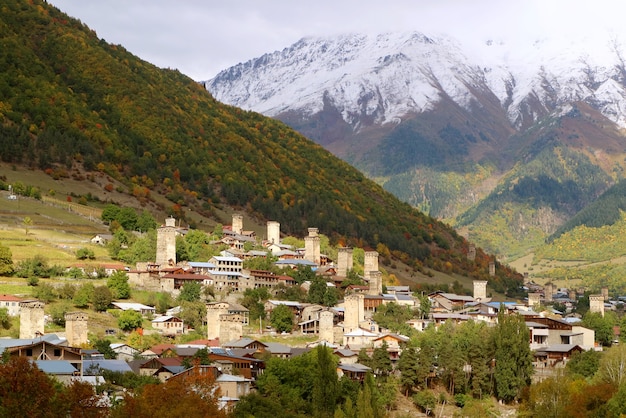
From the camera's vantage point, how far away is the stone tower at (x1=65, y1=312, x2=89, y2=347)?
9412 centimetres

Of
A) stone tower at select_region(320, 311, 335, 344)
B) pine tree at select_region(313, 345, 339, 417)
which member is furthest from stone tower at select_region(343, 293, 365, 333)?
pine tree at select_region(313, 345, 339, 417)

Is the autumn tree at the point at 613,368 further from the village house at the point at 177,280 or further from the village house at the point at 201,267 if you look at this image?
the village house at the point at 201,267

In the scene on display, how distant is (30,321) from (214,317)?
51.9 feet

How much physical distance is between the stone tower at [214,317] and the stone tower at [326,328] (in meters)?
8.78

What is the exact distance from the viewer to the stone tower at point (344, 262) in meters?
136

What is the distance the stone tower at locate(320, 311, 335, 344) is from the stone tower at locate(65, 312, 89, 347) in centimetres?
2195

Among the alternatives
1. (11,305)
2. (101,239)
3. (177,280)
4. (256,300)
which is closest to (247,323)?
(256,300)

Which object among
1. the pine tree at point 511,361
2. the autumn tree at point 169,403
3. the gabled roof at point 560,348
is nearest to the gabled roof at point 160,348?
the autumn tree at point 169,403

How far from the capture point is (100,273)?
117m

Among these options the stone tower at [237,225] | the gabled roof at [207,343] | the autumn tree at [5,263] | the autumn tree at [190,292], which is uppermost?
the stone tower at [237,225]

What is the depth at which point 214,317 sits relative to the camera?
341ft

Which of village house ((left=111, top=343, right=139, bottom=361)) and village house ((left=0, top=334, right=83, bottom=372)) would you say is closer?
village house ((left=0, top=334, right=83, bottom=372))

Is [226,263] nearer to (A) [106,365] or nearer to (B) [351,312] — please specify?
(B) [351,312]

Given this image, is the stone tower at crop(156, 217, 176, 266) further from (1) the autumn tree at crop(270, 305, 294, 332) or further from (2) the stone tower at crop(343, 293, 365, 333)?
(2) the stone tower at crop(343, 293, 365, 333)
